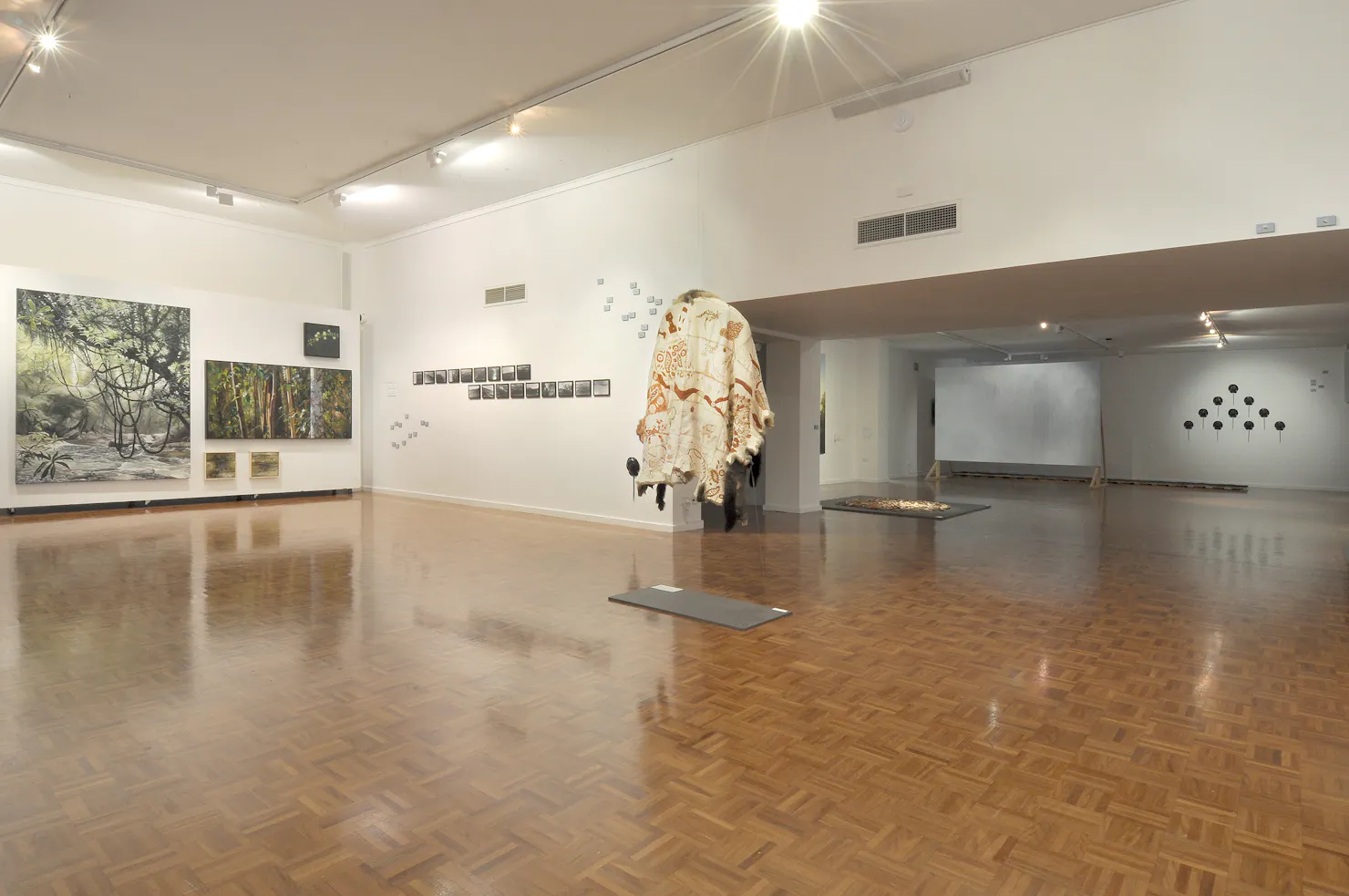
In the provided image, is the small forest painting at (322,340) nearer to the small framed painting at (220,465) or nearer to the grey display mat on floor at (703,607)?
the small framed painting at (220,465)

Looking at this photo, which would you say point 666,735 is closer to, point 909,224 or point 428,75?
point 909,224

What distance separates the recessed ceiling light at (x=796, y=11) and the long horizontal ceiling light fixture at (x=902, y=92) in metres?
1.30

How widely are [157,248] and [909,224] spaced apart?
11.1m

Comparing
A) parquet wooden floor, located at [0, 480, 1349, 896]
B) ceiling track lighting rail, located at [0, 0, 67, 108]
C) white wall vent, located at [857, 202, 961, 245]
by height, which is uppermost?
ceiling track lighting rail, located at [0, 0, 67, 108]

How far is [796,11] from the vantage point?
565 cm

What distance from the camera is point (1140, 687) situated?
11.5ft

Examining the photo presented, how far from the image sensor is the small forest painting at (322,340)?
494 inches

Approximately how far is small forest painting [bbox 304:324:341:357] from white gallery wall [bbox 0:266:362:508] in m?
0.10

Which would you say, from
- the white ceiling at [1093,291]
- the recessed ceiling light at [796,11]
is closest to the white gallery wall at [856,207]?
the white ceiling at [1093,291]

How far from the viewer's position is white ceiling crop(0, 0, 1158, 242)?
→ 5770 mm

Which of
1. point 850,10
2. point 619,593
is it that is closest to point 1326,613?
point 619,593

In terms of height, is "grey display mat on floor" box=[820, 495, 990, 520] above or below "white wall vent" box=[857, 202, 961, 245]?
below

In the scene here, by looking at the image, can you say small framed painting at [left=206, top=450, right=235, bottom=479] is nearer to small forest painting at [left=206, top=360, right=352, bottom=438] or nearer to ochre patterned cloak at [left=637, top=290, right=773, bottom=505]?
small forest painting at [left=206, top=360, right=352, bottom=438]

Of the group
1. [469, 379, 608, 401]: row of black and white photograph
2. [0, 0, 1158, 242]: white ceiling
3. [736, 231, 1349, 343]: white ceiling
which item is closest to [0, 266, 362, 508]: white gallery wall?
[0, 0, 1158, 242]: white ceiling
